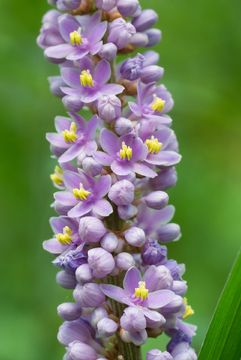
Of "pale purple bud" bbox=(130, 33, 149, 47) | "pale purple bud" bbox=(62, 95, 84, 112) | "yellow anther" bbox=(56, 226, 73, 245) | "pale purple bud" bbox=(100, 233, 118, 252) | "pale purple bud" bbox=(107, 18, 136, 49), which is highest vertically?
"pale purple bud" bbox=(130, 33, 149, 47)

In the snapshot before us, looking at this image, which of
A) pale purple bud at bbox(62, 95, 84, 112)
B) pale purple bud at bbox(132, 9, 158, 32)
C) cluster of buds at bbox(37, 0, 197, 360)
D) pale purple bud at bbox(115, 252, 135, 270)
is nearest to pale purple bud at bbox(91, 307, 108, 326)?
cluster of buds at bbox(37, 0, 197, 360)

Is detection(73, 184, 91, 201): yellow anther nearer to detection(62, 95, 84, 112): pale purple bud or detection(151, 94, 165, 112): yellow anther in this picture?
detection(62, 95, 84, 112): pale purple bud

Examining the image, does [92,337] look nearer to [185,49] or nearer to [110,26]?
[110,26]

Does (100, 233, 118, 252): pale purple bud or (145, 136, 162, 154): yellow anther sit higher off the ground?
(145, 136, 162, 154): yellow anther

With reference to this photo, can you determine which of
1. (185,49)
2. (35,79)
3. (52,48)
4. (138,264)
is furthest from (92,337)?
(185,49)

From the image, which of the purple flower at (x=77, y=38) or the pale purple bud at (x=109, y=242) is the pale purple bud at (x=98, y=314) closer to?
the pale purple bud at (x=109, y=242)

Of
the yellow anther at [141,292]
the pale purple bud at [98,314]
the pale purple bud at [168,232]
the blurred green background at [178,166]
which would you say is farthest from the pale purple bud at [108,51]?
the blurred green background at [178,166]

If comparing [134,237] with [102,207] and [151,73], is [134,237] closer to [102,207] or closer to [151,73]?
[102,207]
